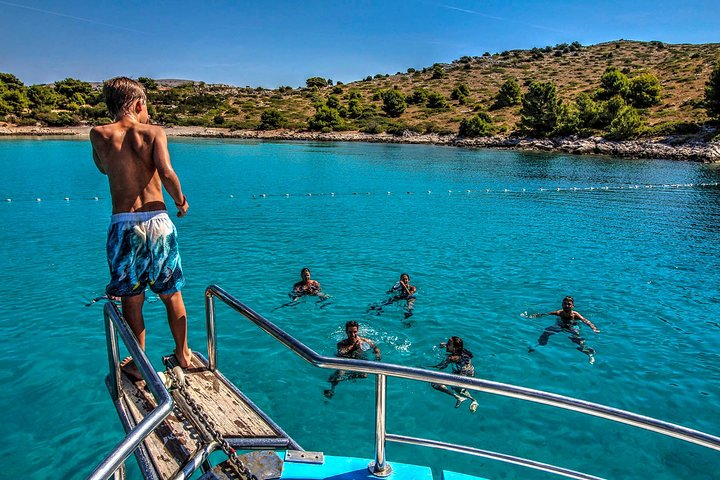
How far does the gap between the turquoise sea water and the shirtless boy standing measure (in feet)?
10.1

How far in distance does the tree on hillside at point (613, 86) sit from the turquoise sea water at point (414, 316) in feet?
189

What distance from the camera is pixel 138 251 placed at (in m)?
3.94

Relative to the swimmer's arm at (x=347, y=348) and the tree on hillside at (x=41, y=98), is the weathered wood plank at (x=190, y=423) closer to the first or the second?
the swimmer's arm at (x=347, y=348)

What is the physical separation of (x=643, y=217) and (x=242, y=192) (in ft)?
72.4

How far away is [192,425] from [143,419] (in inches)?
73.3

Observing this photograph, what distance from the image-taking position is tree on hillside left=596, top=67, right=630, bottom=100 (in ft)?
250

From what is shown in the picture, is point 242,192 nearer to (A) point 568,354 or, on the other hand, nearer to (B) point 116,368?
(A) point 568,354

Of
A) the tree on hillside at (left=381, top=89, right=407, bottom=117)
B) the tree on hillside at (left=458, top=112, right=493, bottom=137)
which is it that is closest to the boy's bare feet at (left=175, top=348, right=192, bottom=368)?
the tree on hillside at (left=458, top=112, right=493, bottom=137)

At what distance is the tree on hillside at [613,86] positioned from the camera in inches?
2995

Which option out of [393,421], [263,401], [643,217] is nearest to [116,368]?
[263,401]

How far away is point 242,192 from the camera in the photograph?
28906 millimetres

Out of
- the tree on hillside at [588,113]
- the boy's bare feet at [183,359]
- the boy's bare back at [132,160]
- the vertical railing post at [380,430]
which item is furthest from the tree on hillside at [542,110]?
the vertical railing post at [380,430]

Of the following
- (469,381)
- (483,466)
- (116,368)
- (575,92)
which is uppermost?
(575,92)

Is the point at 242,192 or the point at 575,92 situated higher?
the point at 575,92
